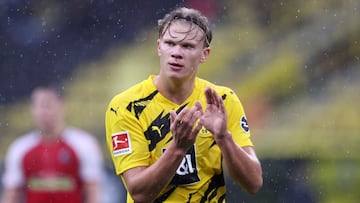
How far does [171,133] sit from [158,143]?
15 centimetres

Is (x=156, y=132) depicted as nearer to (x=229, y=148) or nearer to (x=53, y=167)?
(x=229, y=148)

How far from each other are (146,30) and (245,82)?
0.94 metres

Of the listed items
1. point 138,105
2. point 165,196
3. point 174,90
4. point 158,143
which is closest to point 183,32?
point 174,90

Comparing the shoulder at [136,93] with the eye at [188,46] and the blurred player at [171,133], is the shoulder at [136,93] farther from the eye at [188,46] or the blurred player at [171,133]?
the eye at [188,46]

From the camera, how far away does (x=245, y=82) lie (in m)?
7.82

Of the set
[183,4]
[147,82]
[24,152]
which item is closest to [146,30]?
[183,4]

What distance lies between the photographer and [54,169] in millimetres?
6879

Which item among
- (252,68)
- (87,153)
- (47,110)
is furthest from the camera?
(252,68)

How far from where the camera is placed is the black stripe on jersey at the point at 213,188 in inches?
158

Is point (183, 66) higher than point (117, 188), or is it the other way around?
point (183, 66)

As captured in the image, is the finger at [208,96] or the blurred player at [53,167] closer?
the finger at [208,96]

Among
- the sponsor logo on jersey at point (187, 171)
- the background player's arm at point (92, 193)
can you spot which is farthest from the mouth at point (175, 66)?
the background player's arm at point (92, 193)

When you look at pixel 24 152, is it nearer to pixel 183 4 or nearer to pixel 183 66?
pixel 183 4

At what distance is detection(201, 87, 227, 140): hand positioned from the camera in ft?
12.0
